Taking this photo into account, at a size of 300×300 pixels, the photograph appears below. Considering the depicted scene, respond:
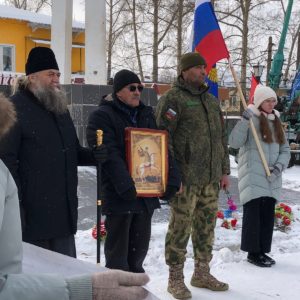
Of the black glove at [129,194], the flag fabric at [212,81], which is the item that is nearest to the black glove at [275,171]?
the flag fabric at [212,81]

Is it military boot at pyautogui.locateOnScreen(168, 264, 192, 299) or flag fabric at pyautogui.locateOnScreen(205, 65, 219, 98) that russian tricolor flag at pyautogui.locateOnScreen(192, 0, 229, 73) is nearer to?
flag fabric at pyautogui.locateOnScreen(205, 65, 219, 98)

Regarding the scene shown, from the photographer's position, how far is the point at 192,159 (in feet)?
13.0

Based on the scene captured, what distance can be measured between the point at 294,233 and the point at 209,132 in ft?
8.55

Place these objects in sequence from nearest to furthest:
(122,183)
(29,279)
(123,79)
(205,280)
Result: (29,279) → (122,183) → (123,79) → (205,280)

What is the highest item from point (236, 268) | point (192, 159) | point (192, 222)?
point (192, 159)

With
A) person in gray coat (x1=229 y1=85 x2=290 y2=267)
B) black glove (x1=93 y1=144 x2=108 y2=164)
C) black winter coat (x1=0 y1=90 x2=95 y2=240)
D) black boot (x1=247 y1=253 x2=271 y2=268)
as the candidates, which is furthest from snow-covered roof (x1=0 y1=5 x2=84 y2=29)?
black winter coat (x1=0 y1=90 x2=95 y2=240)

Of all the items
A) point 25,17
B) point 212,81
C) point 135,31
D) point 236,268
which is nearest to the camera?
point 236,268

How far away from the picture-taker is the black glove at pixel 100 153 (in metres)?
3.34

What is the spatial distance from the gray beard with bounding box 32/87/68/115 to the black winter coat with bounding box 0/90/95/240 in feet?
→ 0.10

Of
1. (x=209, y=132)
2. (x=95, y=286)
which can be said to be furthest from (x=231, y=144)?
(x=95, y=286)

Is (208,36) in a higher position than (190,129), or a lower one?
higher

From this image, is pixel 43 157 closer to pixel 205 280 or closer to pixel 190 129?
pixel 190 129

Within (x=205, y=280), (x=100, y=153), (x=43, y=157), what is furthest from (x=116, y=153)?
(x=205, y=280)

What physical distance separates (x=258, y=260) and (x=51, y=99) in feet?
9.08
